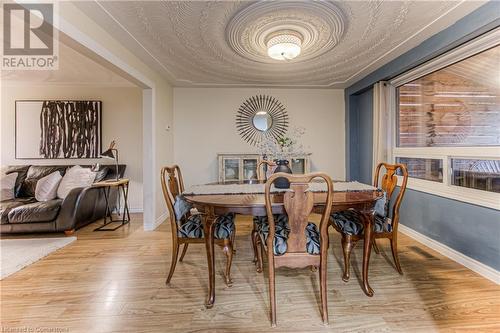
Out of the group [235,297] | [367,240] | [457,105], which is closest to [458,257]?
[367,240]

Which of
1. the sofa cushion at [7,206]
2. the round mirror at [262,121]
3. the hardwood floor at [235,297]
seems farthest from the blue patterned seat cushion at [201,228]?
the round mirror at [262,121]

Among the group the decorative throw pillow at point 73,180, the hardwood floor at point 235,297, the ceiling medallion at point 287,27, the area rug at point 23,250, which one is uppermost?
the ceiling medallion at point 287,27

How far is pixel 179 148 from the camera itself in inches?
180

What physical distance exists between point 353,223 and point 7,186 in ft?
15.3

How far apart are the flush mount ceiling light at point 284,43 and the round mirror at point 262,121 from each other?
2.07m

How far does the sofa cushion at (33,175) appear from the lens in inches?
146

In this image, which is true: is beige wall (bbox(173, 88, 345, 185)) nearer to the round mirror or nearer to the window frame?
the round mirror

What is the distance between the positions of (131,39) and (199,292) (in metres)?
2.55

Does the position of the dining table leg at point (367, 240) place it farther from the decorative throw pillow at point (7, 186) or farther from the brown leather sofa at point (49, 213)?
the decorative throw pillow at point (7, 186)

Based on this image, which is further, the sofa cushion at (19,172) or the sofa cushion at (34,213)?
the sofa cushion at (19,172)

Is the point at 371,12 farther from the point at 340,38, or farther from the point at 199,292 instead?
the point at 199,292

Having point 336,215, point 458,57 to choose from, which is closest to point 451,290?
→ point 336,215

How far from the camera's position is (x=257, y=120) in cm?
455

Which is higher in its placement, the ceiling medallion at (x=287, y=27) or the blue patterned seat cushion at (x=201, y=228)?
the ceiling medallion at (x=287, y=27)
